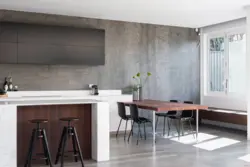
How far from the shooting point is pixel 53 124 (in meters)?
4.87

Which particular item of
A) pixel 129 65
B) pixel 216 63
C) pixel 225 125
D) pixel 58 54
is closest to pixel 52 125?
pixel 58 54

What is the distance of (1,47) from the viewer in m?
6.66

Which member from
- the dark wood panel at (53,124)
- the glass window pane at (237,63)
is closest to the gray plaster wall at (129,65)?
the glass window pane at (237,63)

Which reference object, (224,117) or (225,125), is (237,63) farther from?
(225,125)

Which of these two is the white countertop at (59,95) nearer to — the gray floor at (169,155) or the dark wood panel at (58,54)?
the dark wood panel at (58,54)

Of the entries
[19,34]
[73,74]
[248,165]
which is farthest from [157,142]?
[19,34]

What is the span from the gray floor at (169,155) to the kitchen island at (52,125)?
0.36 m

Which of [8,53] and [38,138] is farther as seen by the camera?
[8,53]

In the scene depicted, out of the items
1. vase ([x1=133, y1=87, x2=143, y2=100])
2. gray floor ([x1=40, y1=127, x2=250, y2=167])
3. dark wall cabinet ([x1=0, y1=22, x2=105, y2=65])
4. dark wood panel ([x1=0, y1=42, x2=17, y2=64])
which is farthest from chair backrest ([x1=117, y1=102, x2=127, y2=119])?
dark wood panel ([x1=0, y1=42, x2=17, y2=64])

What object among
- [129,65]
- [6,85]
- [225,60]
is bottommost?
[6,85]

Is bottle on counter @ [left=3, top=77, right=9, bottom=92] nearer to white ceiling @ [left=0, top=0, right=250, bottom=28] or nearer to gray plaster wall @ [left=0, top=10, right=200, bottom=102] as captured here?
gray plaster wall @ [left=0, top=10, right=200, bottom=102]

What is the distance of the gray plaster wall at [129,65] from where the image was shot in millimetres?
7281

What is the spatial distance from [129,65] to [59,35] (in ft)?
6.81

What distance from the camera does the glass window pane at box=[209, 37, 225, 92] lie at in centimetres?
880
